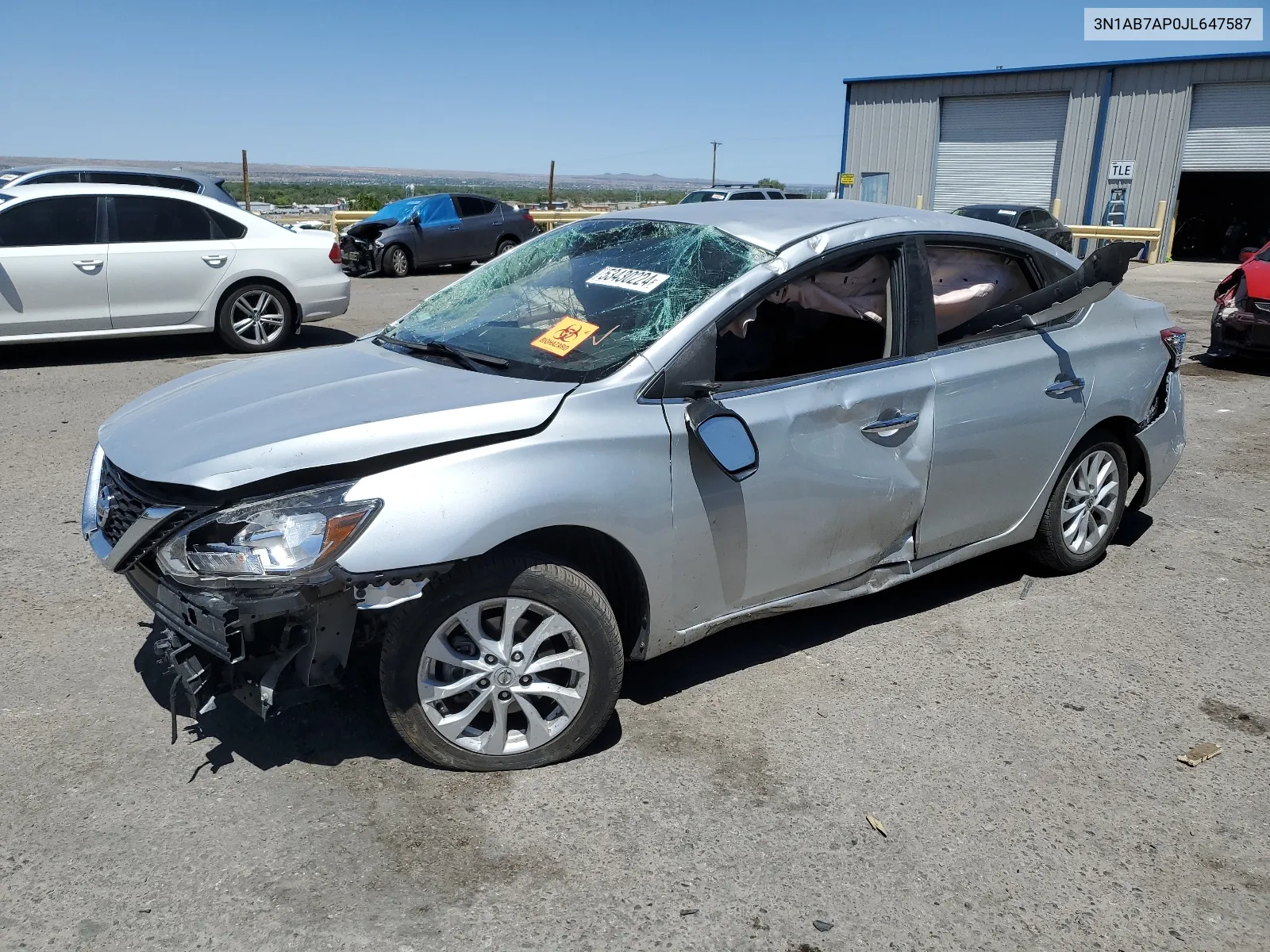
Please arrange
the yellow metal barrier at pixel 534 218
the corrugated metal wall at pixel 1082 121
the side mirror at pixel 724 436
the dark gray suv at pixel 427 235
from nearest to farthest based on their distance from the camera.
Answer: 1. the side mirror at pixel 724 436
2. the dark gray suv at pixel 427 235
3. the yellow metal barrier at pixel 534 218
4. the corrugated metal wall at pixel 1082 121

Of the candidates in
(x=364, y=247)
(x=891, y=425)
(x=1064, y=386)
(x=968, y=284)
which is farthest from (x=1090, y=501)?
(x=364, y=247)

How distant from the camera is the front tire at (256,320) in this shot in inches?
395

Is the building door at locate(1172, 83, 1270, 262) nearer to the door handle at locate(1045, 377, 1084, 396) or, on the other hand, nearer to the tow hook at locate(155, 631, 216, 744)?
the door handle at locate(1045, 377, 1084, 396)

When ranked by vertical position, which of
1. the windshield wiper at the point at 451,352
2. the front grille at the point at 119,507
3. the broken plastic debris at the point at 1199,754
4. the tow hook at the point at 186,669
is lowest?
the broken plastic debris at the point at 1199,754

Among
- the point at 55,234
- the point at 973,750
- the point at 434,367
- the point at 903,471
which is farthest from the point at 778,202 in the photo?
the point at 55,234

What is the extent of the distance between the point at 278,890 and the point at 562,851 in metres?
0.74

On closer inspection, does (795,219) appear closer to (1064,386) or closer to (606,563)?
(1064,386)

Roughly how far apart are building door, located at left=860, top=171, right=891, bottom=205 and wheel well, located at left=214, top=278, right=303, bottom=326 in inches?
1081

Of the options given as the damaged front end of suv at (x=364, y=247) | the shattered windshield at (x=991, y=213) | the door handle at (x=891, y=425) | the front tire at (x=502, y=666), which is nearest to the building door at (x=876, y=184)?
the shattered windshield at (x=991, y=213)

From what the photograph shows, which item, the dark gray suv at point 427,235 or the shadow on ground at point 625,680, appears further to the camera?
the dark gray suv at point 427,235

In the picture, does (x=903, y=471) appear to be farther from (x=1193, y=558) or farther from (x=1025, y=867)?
(x=1193, y=558)

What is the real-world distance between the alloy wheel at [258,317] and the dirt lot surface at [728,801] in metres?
5.80

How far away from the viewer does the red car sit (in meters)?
9.97

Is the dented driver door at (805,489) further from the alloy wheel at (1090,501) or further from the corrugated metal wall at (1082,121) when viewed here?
Result: the corrugated metal wall at (1082,121)
